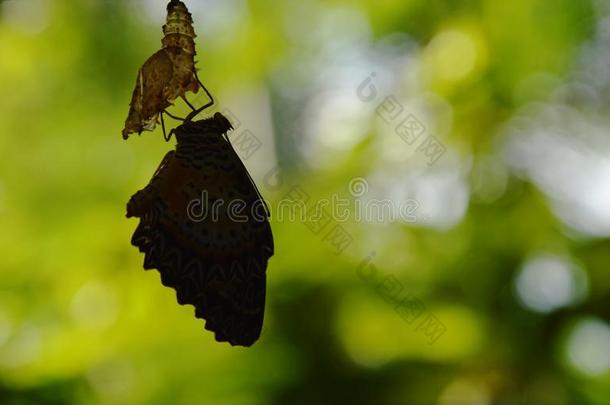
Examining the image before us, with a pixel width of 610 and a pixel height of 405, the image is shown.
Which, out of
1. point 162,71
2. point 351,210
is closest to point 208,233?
point 162,71

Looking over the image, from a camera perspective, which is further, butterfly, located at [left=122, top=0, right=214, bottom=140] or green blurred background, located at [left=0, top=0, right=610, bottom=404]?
green blurred background, located at [left=0, top=0, right=610, bottom=404]

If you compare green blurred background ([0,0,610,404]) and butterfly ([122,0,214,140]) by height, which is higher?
butterfly ([122,0,214,140])

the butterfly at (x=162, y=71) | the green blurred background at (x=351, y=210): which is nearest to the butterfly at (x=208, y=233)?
the butterfly at (x=162, y=71)

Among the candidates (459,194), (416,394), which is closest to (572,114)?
(459,194)

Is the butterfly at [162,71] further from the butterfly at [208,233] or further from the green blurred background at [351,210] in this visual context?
the green blurred background at [351,210]

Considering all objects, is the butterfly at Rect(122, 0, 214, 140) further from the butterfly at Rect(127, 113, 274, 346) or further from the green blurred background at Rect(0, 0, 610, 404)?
the green blurred background at Rect(0, 0, 610, 404)

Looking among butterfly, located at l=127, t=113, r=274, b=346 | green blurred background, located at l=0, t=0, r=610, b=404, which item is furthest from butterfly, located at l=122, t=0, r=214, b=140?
green blurred background, located at l=0, t=0, r=610, b=404
